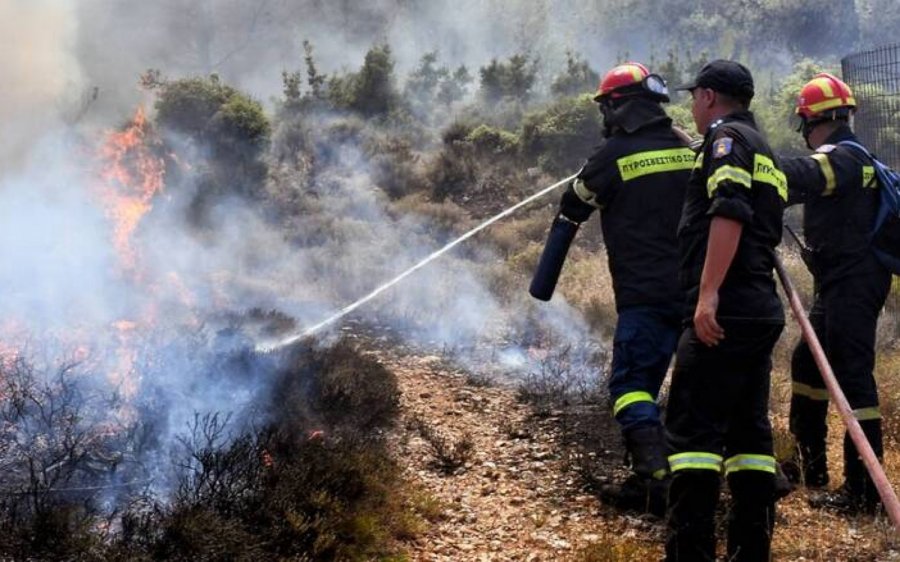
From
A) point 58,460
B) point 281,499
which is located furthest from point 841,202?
point 58,460

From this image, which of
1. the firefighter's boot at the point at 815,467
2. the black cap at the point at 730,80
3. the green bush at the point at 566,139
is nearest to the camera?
the black cap at the point at 730,80

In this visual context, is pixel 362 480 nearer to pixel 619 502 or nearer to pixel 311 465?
pixel 311 465

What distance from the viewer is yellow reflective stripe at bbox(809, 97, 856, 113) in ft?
14.1

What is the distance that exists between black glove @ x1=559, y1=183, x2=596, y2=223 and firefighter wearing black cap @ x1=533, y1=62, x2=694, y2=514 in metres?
0.07

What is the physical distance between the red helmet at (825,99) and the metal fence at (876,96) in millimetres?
7019

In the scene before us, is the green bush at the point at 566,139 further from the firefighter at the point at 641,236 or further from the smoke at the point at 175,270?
the firefighter at the point at 641,236

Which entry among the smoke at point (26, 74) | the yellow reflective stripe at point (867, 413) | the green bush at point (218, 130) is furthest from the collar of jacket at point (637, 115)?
the green bush at point (218, 130)

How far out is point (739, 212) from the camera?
293 cm

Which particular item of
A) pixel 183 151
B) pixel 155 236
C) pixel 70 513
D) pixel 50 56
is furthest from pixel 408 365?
pixel 183 151

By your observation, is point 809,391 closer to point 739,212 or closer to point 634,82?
point 739,212

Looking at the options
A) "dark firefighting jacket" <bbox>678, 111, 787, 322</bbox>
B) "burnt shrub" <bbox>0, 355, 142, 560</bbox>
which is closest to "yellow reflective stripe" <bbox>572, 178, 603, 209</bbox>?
"dark firefighting jacket" <bbox>678, 111, 787, 322</bbox>

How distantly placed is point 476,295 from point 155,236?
5.87m

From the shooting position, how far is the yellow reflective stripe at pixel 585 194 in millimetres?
3990

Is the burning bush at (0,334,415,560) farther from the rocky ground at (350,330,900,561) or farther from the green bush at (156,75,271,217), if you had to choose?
the green bush at (156,75,271,217)
